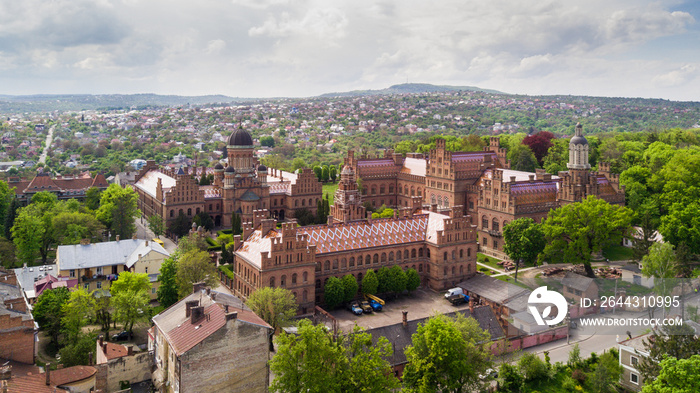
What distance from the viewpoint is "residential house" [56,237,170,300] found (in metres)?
68.6

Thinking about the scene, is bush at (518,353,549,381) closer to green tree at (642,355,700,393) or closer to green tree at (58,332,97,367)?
green tree at (642,355,700,393)

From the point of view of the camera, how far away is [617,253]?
8569cm

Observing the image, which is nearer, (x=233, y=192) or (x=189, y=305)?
(x=189, y=305)

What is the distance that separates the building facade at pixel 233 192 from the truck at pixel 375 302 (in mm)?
37202

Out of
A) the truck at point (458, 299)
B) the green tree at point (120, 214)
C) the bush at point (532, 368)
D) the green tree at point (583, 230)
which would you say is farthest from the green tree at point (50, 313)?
the green tree at point (583, 230)

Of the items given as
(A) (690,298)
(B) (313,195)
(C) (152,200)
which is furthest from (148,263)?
(A) (690,298)

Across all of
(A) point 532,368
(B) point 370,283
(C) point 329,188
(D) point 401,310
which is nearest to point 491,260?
(D) point 401,310

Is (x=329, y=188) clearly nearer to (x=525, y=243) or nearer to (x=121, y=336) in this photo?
(x=525, y=243)

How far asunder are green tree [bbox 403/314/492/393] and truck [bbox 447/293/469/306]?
21747mm

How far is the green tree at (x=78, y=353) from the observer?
49.6 metres

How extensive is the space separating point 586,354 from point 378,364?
2686cm

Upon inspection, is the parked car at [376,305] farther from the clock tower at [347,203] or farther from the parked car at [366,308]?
the clock tower at [347,203]

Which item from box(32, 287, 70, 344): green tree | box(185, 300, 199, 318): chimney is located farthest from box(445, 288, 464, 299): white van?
box(32, 287, 70, 344): green tree

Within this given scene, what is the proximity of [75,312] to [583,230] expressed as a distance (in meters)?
63.3
